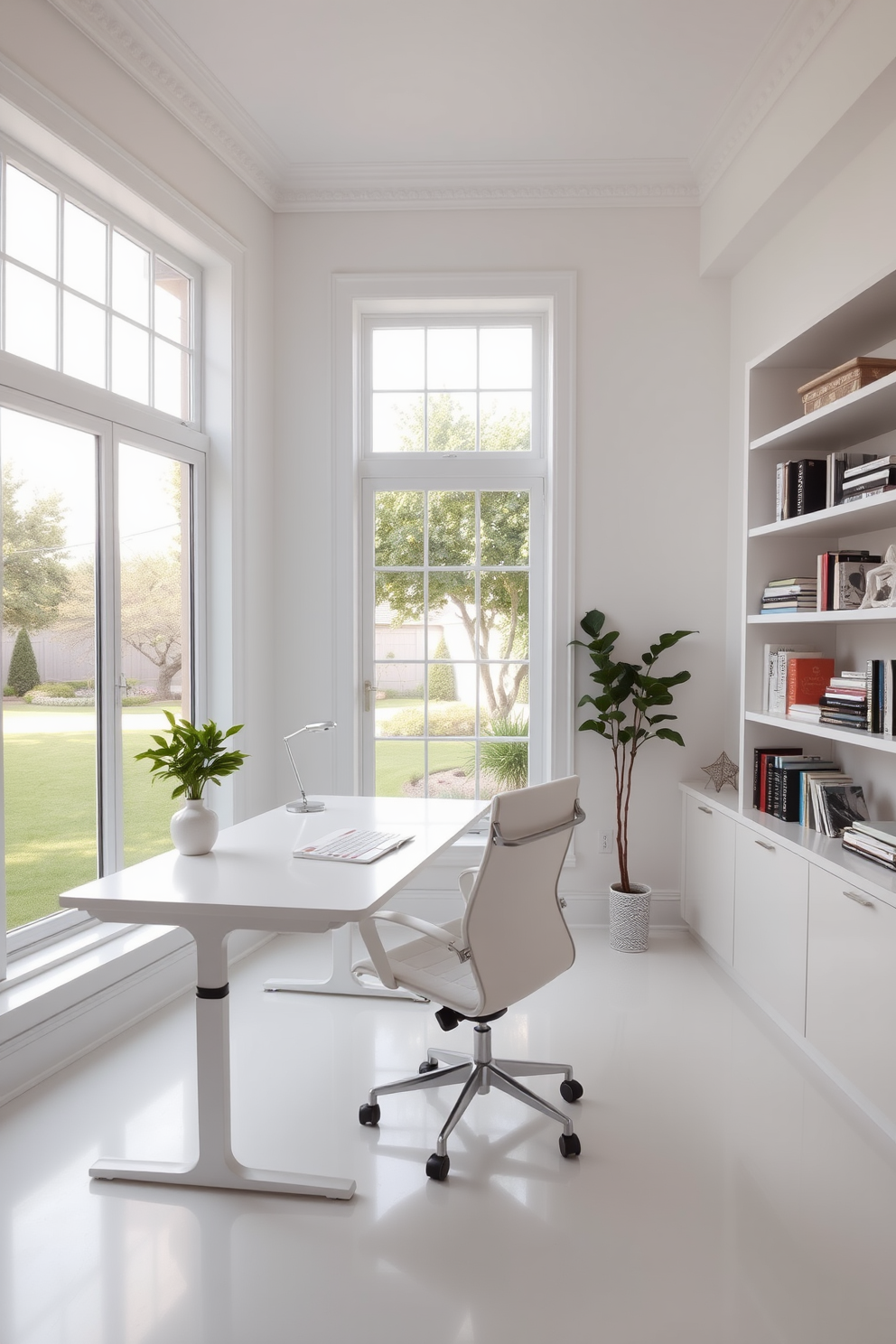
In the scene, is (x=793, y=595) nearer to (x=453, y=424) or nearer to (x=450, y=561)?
(x=450, y=561)

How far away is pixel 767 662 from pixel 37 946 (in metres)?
2.83

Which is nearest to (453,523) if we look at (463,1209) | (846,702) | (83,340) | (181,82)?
(83,340)

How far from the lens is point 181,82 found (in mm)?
3354

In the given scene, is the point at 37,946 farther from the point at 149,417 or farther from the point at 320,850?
the point at 149,417

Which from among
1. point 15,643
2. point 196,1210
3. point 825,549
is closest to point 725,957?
point 825,549

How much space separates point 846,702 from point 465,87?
277cm

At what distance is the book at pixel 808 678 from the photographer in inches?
125

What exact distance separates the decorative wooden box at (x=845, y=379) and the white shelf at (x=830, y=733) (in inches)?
41.0

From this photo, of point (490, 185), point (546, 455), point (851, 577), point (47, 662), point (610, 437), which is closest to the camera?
point (851, 577)

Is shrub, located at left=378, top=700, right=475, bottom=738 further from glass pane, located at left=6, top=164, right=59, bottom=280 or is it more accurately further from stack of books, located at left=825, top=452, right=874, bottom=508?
glass pane, located at left=6, top=164, right=59, bottom=280

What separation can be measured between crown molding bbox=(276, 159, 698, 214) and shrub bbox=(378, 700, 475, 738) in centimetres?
243

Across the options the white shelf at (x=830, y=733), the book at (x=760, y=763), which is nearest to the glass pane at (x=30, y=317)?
the white shelf at (x=830, y=733)

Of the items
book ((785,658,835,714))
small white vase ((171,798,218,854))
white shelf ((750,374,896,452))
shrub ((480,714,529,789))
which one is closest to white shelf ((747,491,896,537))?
white shelf ((750,374,896,452))

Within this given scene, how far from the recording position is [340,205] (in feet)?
13.9
